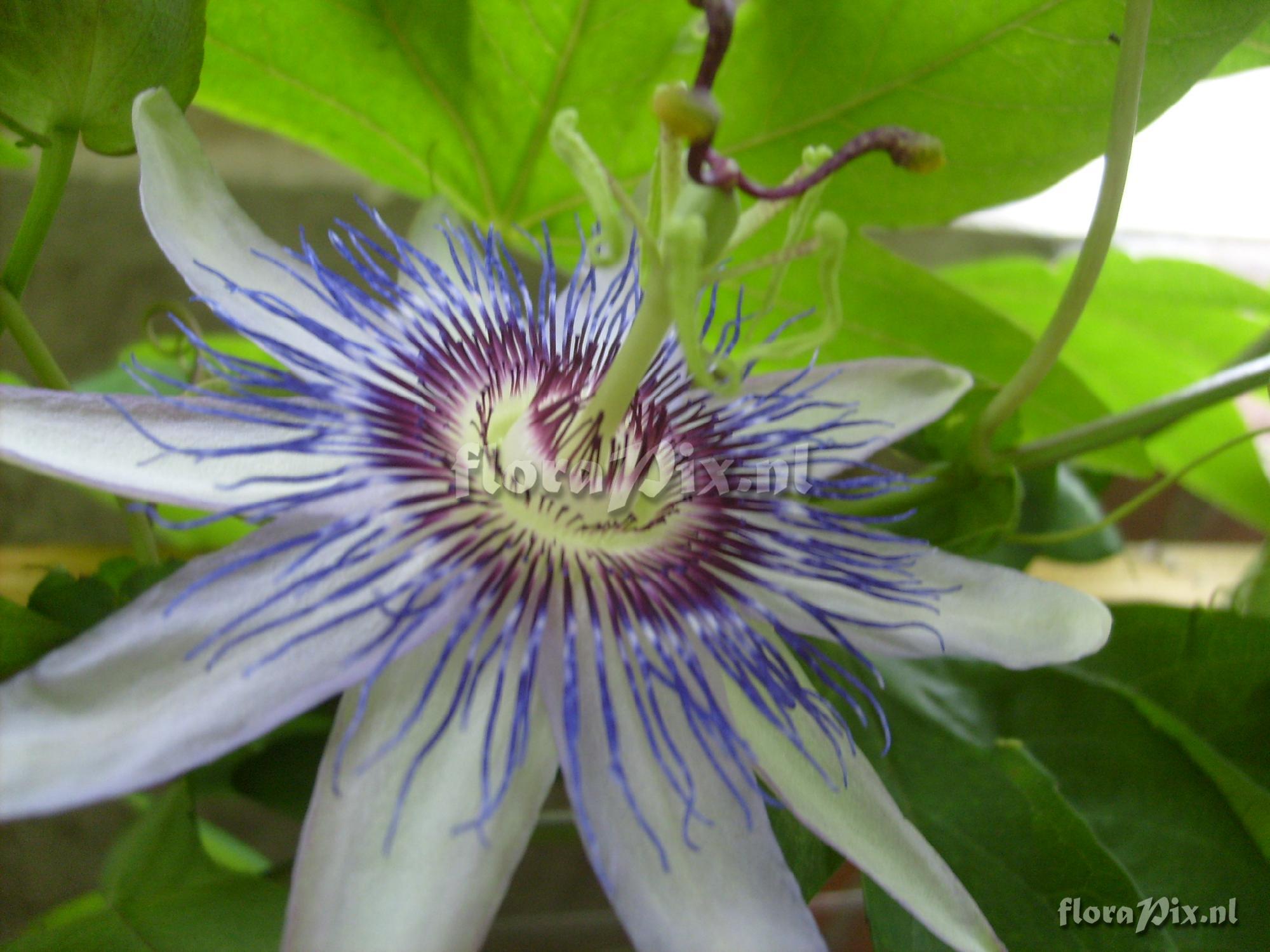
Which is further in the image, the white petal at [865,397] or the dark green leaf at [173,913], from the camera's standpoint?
the white petal at [865,397]

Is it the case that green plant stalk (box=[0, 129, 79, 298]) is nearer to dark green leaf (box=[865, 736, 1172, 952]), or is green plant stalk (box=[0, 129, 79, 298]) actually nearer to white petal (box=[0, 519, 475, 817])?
white petal (box=[0, 519, 475, 817])

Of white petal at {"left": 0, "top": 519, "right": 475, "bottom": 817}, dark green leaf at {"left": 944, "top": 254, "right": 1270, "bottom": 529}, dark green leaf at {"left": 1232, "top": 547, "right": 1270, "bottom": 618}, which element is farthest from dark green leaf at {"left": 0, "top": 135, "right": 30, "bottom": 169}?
dark green leaf at {"left": 1232, "top": 547, "right": 1270, "bottom": 618}

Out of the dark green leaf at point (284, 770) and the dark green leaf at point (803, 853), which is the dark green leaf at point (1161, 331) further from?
the dark green leaf at point (284, 770)

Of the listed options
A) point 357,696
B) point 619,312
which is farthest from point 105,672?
point 619,312

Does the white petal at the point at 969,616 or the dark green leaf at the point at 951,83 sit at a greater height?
the dark green leaf at the point at 951,83

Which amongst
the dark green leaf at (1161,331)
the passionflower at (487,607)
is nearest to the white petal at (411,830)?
the passionflower at (487,607)

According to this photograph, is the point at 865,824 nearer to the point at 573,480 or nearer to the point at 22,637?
the point at 573,480

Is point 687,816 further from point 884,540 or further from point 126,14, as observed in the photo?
point 126,14
